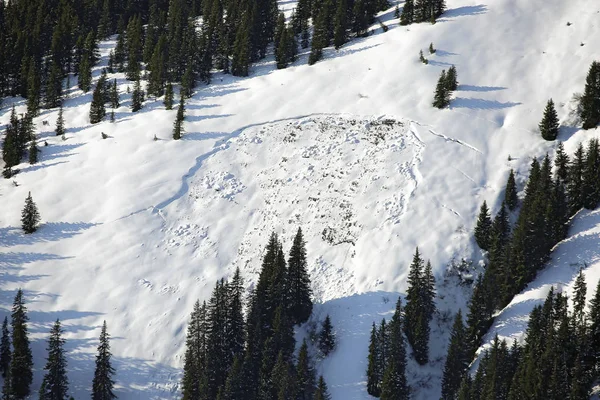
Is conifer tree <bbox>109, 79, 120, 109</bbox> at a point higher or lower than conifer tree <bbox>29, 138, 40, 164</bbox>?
higher

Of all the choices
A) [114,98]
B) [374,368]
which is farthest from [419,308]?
[114,98]

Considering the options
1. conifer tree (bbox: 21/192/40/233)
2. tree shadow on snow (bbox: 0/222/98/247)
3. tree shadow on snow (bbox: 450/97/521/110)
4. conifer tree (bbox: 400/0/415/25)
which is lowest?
tree shadow on snow (bbox: 0/222/98/247)

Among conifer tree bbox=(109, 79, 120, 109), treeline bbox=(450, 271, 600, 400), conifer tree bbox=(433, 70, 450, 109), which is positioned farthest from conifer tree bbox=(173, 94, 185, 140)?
treeline bbox=(450, 271, 600, 400)

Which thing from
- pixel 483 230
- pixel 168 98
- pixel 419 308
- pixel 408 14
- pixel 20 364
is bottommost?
pixel 20 364

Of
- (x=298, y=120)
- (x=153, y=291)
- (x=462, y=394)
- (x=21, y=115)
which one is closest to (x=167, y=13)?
(x=21, y=115)

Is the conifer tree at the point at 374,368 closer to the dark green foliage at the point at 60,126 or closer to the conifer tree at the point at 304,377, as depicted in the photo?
the conifer tree at the point at 304,377

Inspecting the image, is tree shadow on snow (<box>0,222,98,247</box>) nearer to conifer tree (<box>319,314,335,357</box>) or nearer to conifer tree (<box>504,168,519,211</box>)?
conifer tree (<box>319,314,335,357</box>)

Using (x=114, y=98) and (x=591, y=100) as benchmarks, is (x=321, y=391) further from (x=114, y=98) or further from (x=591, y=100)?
(x=114, y=98)

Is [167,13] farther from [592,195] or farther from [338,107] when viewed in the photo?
[592,195]
